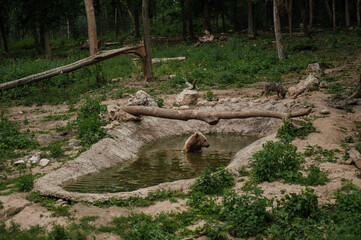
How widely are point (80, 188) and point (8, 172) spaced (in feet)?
6.52


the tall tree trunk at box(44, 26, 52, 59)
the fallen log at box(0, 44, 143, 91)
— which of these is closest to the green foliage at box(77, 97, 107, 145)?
the fallen log at box(0, 44, 143, 91)

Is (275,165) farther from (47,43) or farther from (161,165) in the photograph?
(47,43)

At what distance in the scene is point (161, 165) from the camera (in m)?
9.45

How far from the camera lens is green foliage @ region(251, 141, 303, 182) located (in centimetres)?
705

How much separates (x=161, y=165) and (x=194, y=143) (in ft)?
5.04

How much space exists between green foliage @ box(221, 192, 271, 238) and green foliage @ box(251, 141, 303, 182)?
1.40m

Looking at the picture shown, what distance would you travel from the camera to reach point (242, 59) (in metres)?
19.6

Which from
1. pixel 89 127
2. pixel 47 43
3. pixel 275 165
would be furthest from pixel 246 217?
pixel 47 43

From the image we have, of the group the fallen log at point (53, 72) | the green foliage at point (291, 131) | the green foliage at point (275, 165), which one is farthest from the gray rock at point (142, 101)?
the green foliage at point (275, 165)

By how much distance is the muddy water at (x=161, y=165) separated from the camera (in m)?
7.90

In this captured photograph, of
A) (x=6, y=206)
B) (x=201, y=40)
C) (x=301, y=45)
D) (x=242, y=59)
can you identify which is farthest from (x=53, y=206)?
(x=201, y=40)

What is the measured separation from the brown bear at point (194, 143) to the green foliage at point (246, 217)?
4705 millimetres

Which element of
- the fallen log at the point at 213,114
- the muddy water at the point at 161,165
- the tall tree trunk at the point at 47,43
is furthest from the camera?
the tall tree trunk at the point at 47,43

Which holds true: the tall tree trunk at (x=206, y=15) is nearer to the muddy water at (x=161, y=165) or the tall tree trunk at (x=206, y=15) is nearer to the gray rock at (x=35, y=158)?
the muddy water at (x=161, y=165)
